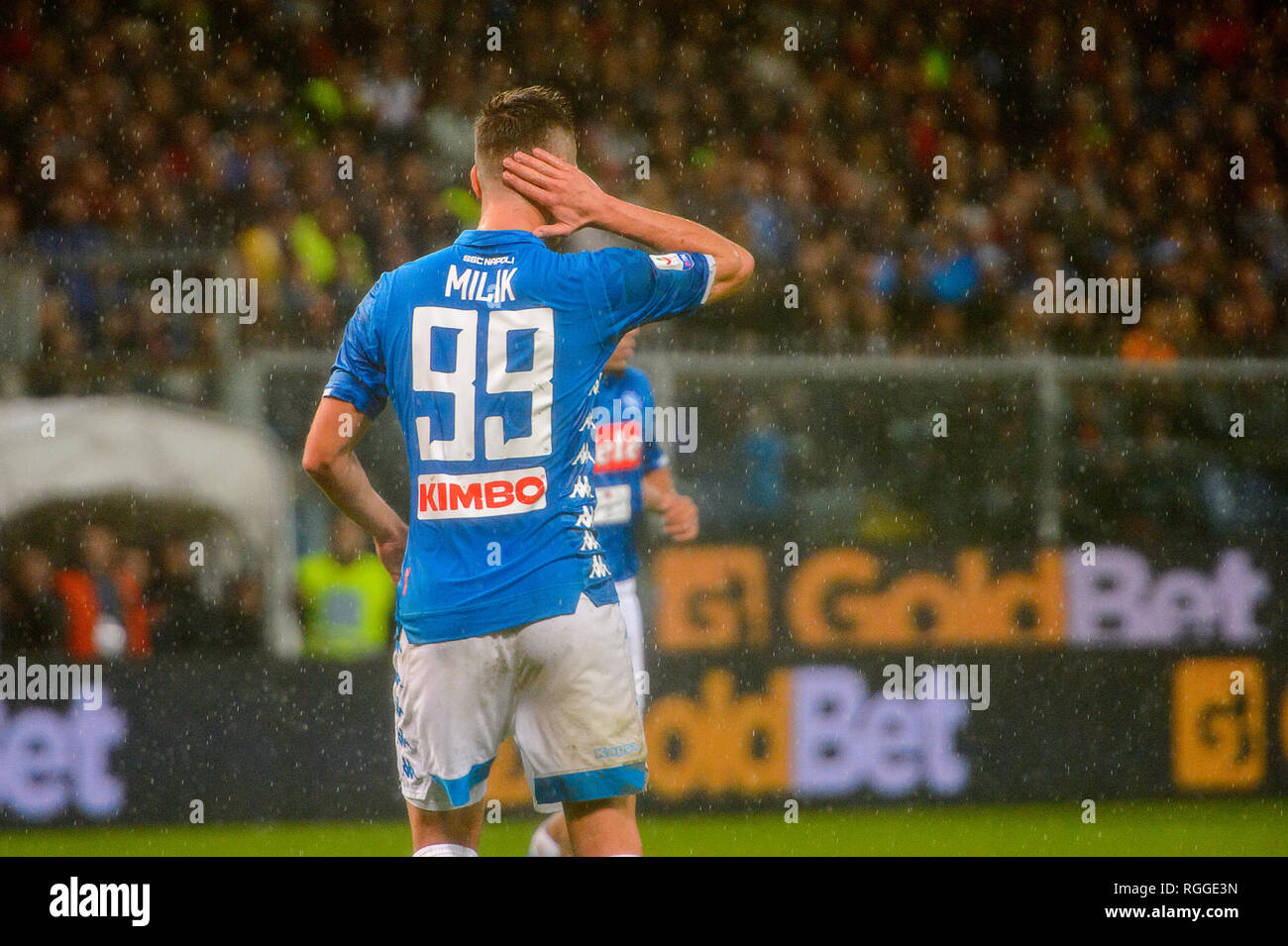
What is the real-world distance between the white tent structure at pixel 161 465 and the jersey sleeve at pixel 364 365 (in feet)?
10.7

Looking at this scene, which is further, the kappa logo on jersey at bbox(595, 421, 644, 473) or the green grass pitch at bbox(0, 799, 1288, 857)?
the green grass pitch at bbox(0, 799, 1288, 857)

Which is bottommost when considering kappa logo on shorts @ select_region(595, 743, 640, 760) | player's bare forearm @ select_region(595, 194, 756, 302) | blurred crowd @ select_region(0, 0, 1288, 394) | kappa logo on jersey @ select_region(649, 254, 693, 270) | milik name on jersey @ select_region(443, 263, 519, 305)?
kappa logo on shorts @ select_region(595, 743, 640, 760)

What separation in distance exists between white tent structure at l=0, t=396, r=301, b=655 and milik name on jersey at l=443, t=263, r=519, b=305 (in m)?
3.47

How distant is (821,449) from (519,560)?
370cm

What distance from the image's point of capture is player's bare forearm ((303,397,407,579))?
2918 millimetres

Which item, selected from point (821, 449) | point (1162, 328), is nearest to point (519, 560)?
point (821, 449)

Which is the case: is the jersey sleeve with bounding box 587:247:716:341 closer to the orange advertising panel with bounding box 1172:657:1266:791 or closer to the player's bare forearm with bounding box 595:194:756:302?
the player's bare forearm with bounding box 595:194:756:302

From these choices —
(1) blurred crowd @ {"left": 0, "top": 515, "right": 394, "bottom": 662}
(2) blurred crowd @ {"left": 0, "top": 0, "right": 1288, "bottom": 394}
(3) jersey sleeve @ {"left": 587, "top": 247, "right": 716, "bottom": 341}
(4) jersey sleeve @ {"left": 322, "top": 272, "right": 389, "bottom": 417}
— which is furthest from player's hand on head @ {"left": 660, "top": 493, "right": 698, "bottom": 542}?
(2) blurred crowd @ {"left": 0, "top": 0, "right": 1288, "bottom": 394}

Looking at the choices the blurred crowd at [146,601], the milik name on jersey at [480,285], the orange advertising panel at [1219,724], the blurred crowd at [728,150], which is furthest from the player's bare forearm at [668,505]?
the orange advertising panel at [1219,724]

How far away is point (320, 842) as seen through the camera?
221 inches

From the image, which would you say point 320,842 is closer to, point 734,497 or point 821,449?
point 734,497

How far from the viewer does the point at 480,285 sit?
Answer: 2.81 m

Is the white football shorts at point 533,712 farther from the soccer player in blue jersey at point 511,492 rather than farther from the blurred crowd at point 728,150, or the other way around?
the blurred crowd at point 728,150

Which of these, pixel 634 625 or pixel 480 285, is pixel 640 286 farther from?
pixel 634 625
